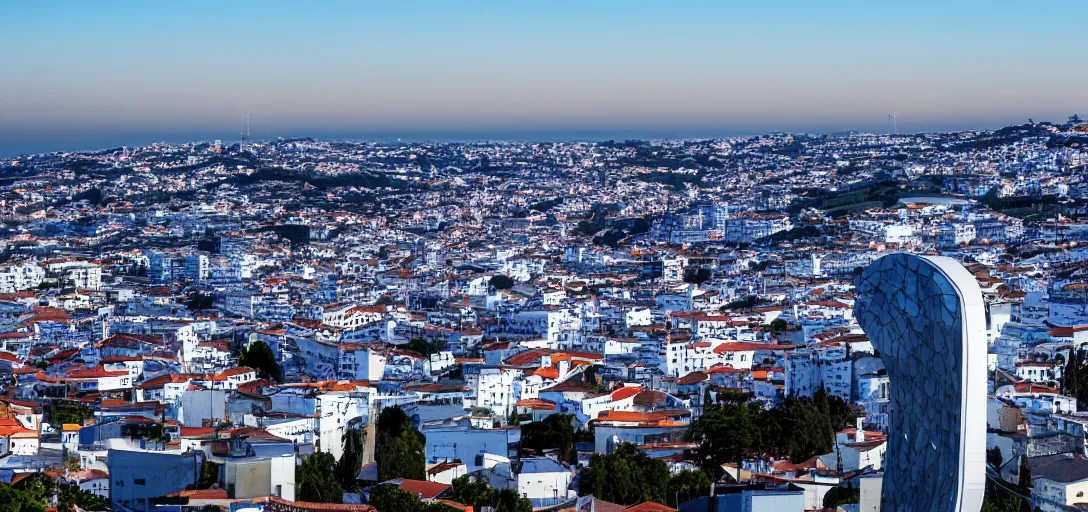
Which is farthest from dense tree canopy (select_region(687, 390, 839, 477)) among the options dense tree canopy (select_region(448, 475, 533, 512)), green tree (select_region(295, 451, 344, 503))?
green tree (select_region(295, 451, 344, 503))

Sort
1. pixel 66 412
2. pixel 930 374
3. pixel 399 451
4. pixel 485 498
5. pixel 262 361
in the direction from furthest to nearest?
pixel 262 361, pixel 66 412, pixel 399 451, pixel 485 498, pixel 930 374

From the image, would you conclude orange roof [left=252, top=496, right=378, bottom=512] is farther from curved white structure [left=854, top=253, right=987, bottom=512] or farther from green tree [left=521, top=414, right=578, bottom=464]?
green tree [left=521, top=414, right=578, bottom=464]

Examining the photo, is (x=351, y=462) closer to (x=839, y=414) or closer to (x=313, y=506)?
(x=313, y=506)

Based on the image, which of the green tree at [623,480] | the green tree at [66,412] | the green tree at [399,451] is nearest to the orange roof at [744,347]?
the green tree at [399,451]

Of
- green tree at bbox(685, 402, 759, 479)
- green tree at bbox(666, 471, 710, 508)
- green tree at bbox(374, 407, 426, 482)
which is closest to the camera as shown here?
green tree at bbox(666, 471, 710, 508)

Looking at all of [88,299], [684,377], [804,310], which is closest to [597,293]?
[804,310]

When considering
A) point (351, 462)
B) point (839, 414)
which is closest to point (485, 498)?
point (351, 462)

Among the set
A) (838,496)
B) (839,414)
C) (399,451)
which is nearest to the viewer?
(838,496)
